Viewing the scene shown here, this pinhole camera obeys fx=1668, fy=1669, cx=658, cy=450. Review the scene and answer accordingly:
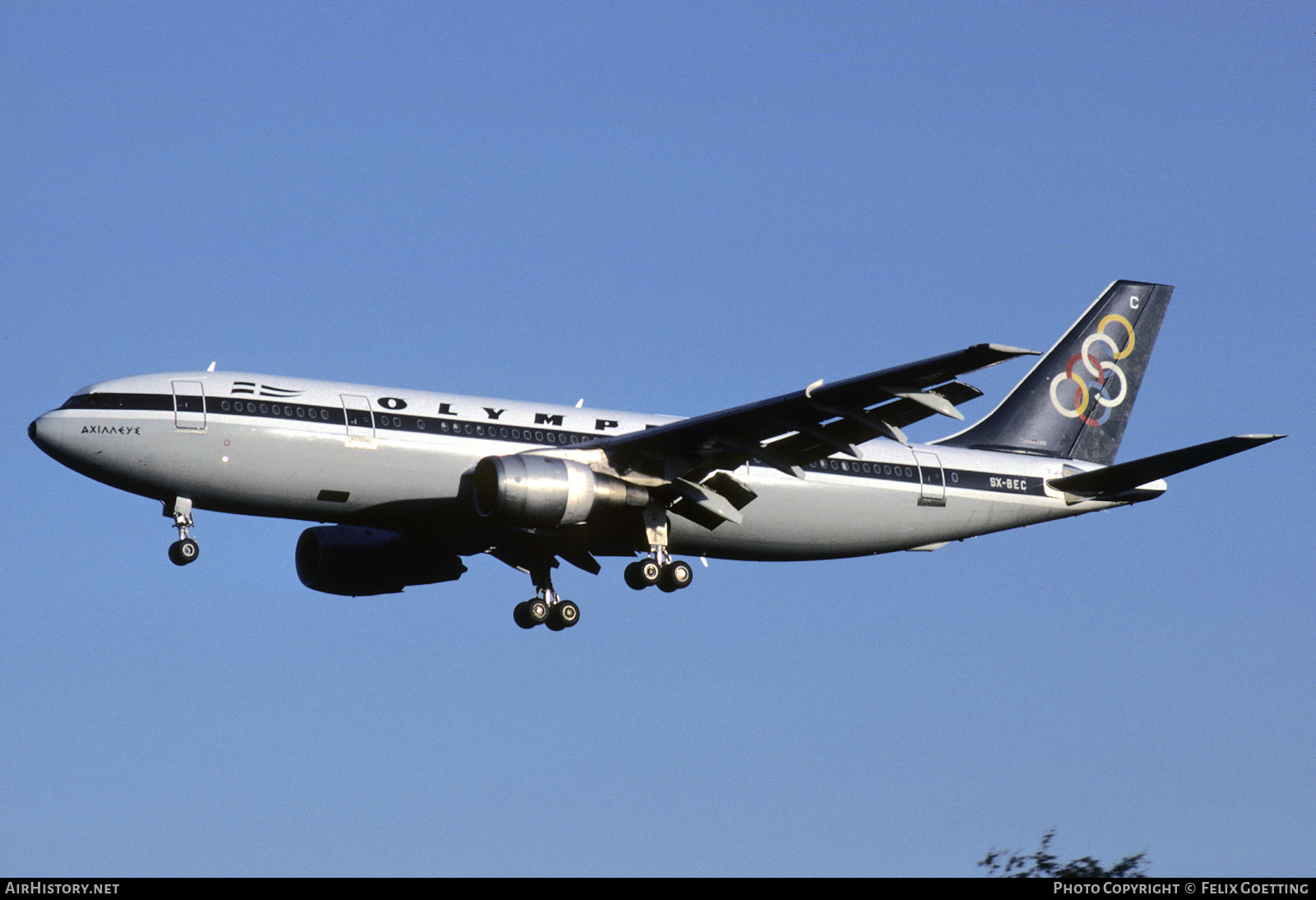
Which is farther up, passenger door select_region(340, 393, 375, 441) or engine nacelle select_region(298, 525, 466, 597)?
passenger door select_region(340, 393, 375, 441)

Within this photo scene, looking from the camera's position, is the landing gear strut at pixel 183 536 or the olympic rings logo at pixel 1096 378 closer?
the landing gear strut at pixel 183 536

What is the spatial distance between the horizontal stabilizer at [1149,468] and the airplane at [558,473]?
0.23 feet

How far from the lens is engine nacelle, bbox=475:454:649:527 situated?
3606 cm

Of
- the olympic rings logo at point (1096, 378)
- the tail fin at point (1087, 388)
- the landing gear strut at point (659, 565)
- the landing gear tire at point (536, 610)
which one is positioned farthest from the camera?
the olympic rings logo at point (1096, 378)

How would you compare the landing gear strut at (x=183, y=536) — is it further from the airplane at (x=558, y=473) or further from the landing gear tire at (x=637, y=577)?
the landing gear tire at (x=637, y=577)

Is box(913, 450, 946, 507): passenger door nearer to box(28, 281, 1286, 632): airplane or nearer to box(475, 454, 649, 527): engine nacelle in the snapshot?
box(28, 281, 1286, 632): airplane

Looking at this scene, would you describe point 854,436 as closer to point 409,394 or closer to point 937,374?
point 937,374

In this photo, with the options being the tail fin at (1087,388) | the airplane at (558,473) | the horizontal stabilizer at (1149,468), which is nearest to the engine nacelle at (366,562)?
the airplane at (558,473)

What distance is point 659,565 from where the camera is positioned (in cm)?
3944

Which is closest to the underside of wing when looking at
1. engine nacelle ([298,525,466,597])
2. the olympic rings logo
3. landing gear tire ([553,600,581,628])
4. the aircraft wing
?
the aircraft wing

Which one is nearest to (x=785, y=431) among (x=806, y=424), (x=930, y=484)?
(x=806, y=424)

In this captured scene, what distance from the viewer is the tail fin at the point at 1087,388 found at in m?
47.0

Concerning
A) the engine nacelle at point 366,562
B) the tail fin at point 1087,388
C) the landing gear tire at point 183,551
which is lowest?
the landing gear tire at point 183,551

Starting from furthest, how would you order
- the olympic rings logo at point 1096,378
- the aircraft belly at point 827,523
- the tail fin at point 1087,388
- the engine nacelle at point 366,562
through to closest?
the olympic rings logo at point 1096,378 < the tail fin at point 1087,388 < the engine nacelle at point 366,562 < the aircraft belly at point 827,523
